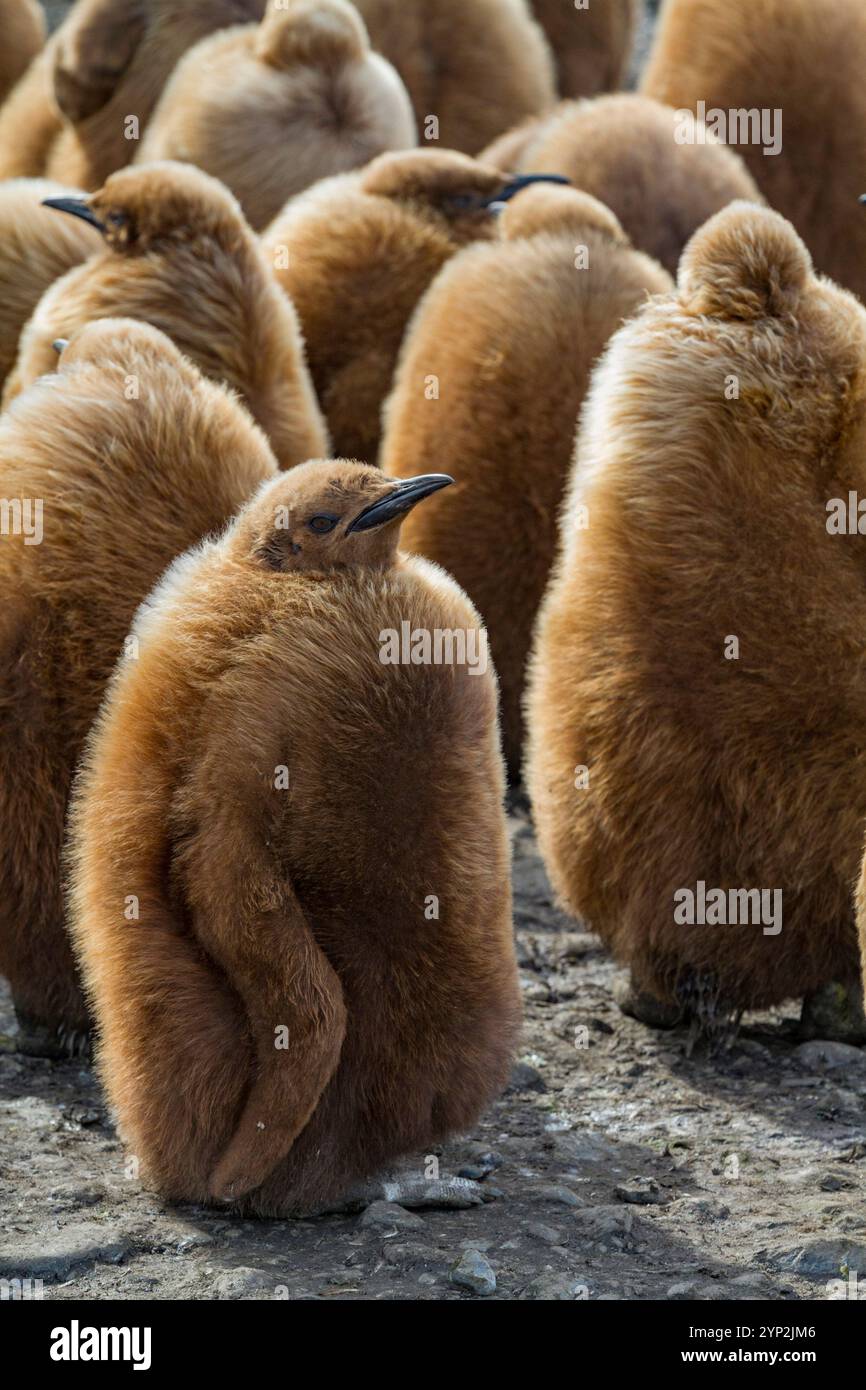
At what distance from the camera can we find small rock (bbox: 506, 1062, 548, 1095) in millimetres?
3504

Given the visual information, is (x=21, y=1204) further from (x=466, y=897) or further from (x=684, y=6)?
(x=684, y=6)

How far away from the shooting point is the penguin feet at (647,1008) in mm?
3723

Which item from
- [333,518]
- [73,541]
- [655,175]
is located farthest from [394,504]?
[655,175]

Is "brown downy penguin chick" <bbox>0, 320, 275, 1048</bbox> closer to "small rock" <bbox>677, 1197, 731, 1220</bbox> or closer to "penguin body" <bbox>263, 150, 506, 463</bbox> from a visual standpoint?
"small rock" <bbox>677, 1197, 731, 1220</bbox>

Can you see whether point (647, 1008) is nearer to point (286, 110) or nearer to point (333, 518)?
point (333, 518)

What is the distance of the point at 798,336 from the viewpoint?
3.33 metres

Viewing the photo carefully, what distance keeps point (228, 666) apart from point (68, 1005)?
90 centimetres

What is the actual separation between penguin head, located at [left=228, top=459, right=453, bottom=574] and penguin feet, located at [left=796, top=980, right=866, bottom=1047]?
130cm

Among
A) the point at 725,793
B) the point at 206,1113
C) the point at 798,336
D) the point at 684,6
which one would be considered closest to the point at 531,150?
the point at 684,6

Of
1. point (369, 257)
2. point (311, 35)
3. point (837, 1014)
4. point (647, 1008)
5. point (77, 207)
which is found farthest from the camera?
point (311, 35)

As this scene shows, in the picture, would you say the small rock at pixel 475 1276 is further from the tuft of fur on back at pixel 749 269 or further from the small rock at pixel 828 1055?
the tuft of fur on back at pixel 749 269

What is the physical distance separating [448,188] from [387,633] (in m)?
2.25

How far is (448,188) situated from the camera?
4770 millimetres

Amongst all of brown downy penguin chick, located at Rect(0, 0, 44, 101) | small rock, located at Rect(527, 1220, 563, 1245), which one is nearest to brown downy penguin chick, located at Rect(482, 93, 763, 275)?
small rock, located at Rect(527, 1220, 563, 1245)
